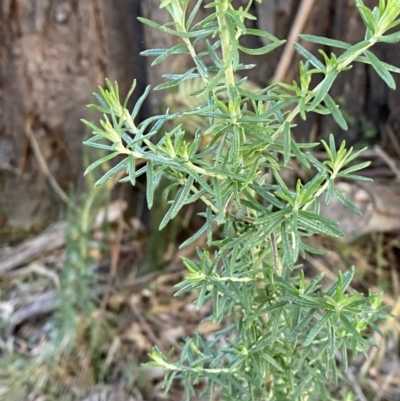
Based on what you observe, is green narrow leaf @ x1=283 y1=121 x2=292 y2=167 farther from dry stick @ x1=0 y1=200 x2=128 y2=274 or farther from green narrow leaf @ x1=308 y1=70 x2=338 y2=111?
dry stick @ x1=0 y1=200 x2=128 y2=274

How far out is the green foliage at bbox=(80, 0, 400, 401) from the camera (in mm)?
390

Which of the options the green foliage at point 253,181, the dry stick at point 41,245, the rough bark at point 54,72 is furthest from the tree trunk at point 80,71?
the green foliage at point 253,181

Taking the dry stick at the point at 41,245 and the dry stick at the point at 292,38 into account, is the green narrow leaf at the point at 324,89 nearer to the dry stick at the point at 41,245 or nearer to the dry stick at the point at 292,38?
the dry stick at the point at 292,38

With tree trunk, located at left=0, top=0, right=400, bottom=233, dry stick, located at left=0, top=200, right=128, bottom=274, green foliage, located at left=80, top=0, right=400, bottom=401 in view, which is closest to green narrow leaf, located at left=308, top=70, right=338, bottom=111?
green foliage, located at left=80, top=0, right=400, bottom=401

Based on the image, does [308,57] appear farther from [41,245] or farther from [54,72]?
[41,245]

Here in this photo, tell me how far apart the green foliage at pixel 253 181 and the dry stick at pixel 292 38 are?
76 cm

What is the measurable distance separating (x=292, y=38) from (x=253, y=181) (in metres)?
0.83

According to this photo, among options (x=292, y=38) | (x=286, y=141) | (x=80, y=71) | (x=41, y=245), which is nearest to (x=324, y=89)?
(x=286, y=141)

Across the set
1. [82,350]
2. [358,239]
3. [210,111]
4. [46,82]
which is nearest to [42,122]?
[46,82]

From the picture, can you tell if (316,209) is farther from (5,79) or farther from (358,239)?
(5,79)

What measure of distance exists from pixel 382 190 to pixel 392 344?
0.34 meters

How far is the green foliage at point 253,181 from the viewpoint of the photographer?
390mm

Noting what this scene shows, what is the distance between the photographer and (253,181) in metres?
0.44

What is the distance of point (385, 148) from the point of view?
4.43 ft
